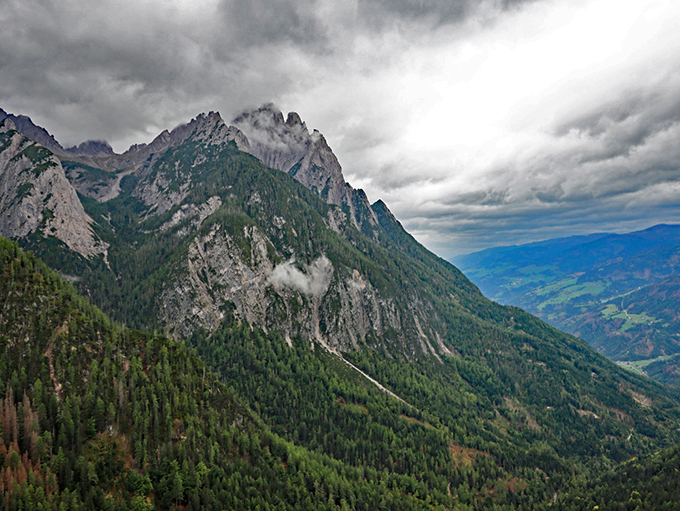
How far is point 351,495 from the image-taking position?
472 ft

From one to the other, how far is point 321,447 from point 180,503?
101117 millimetres

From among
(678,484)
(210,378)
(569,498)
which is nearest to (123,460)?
(210,378)

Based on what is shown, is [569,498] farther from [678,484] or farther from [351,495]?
[351,495]

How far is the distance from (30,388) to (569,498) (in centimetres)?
26620

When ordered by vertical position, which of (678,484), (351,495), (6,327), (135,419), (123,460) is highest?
(6,327)

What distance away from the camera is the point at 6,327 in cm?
12400

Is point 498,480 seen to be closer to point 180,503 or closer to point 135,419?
point 180,503

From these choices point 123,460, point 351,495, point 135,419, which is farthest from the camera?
point 351,495

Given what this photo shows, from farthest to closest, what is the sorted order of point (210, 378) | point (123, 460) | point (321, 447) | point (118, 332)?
point (321, 447)
point (210, 378)
point (118, 332)
point (123, 460)

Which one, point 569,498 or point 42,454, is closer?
point 42,454

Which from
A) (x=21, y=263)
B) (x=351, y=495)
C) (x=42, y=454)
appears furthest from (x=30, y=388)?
(x=351, y=495)

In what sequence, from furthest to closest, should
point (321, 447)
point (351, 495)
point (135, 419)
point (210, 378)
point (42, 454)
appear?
1. point (321, 447)
2. point (210, 378)
3. point (351, 495)
4. point (135, 419)
5. point (42, 454)

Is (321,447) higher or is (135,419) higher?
(135,419)

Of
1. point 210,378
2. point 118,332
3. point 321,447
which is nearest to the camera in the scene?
point 118,332
